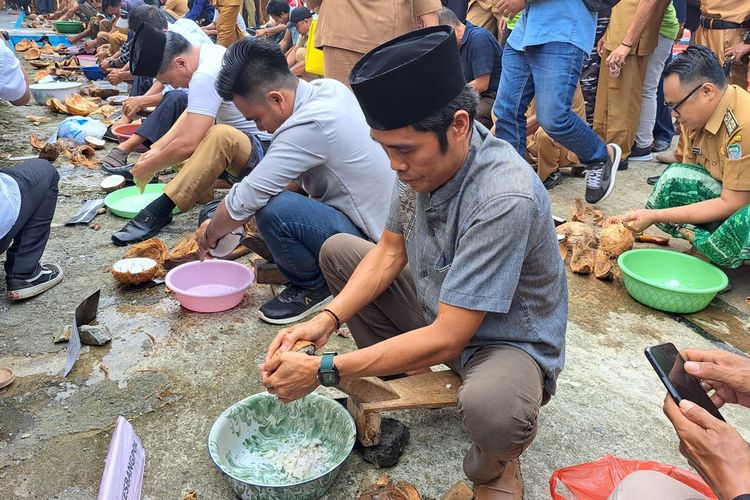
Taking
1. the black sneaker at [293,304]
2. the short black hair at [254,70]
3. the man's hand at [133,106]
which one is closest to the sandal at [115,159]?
the man's hand at [133,106]

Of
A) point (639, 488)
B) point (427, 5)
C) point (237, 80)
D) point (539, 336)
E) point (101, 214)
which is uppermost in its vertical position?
point (427, 5)

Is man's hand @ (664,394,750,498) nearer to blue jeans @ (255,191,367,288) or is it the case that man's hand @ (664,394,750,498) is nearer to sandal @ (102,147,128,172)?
blue jeans @ (255,191,367,288)

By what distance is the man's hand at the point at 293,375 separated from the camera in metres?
1.92

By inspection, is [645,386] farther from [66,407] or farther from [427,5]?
[427,5]

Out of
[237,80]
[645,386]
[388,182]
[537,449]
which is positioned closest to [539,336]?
[537,449]

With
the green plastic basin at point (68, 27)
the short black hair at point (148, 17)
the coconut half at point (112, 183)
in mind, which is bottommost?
the green plastic basin at point (68, 27)

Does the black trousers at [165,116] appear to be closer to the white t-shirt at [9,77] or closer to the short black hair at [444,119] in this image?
the white t-shirt at [9,77]

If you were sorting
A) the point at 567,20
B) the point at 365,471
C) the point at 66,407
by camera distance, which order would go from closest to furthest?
the point at 365,471, the point at 66,407, the point at 567,20

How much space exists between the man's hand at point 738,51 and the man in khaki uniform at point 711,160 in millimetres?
1818

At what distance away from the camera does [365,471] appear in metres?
2.27

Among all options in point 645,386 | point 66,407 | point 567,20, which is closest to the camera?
point 66,407

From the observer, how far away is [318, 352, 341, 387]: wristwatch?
190 centimetres

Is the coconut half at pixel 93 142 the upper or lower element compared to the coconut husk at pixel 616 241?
lower

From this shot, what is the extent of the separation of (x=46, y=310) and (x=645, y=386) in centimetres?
338
